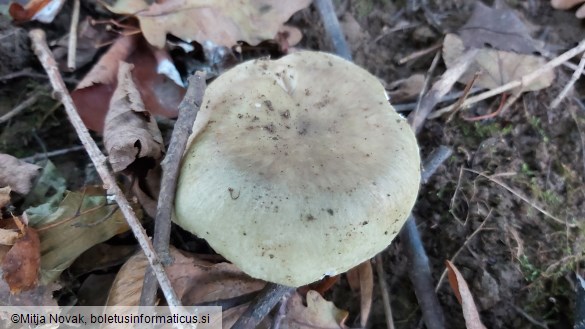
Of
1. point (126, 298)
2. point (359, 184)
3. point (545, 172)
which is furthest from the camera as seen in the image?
point (545, 172)

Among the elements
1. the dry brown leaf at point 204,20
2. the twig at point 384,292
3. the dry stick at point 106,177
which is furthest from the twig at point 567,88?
the dry stick at point 106,177

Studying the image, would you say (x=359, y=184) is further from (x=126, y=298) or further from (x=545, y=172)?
(x=545, y=172)

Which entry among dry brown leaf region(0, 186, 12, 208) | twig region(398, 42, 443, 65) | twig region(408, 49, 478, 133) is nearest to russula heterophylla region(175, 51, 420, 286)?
twig region(408, 49, 478, 133)

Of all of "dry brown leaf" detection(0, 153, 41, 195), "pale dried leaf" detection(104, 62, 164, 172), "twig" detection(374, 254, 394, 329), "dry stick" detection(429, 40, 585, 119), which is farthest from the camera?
"dry stick" detection(429, 40, 585, 119)

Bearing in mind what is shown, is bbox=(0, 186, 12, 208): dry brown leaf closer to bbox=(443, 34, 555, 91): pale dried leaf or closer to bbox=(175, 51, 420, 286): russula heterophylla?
bbox=(175, 51, 420, 286): russula heterophylla

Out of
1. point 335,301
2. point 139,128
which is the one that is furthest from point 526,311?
point 139,128

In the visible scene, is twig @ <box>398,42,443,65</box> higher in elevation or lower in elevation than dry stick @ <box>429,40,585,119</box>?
higher

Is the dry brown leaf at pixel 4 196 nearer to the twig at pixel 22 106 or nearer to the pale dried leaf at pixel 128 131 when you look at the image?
the pale dried leaf at pixel 128 131

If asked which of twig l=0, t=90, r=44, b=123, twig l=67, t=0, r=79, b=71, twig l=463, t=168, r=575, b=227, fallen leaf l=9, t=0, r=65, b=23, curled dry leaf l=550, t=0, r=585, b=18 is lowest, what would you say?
twig l=463, t=168, r=575, b=227

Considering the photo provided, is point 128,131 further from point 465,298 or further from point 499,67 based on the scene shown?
point 499,67
